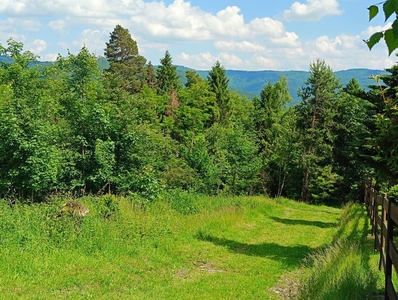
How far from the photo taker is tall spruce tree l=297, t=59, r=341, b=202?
3039 centimetres

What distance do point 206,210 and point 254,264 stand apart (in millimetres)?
5542

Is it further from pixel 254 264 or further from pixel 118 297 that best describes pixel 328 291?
pixel 254 264

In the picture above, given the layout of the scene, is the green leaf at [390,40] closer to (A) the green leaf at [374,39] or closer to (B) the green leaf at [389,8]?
(A) the green leaf at [374,39]

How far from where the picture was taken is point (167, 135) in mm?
29312

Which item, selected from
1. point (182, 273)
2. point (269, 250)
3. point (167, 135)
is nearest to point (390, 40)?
point (182, 273)

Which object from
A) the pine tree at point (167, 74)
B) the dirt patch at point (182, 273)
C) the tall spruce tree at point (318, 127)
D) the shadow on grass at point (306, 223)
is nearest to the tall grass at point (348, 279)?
the dirt patch at point (182, 273)

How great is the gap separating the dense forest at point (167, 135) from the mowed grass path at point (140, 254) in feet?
8.29

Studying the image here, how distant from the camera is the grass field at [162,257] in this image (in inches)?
243

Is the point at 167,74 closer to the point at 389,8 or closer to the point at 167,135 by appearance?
the point at 167,135

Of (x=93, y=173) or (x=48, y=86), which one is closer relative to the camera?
(x=93, y=173)

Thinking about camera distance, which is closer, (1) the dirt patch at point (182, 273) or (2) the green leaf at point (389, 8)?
(2) the green leaf at point (389, 8)

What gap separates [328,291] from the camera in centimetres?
494

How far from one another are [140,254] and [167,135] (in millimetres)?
21037

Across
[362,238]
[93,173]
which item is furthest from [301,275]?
[93,173]
